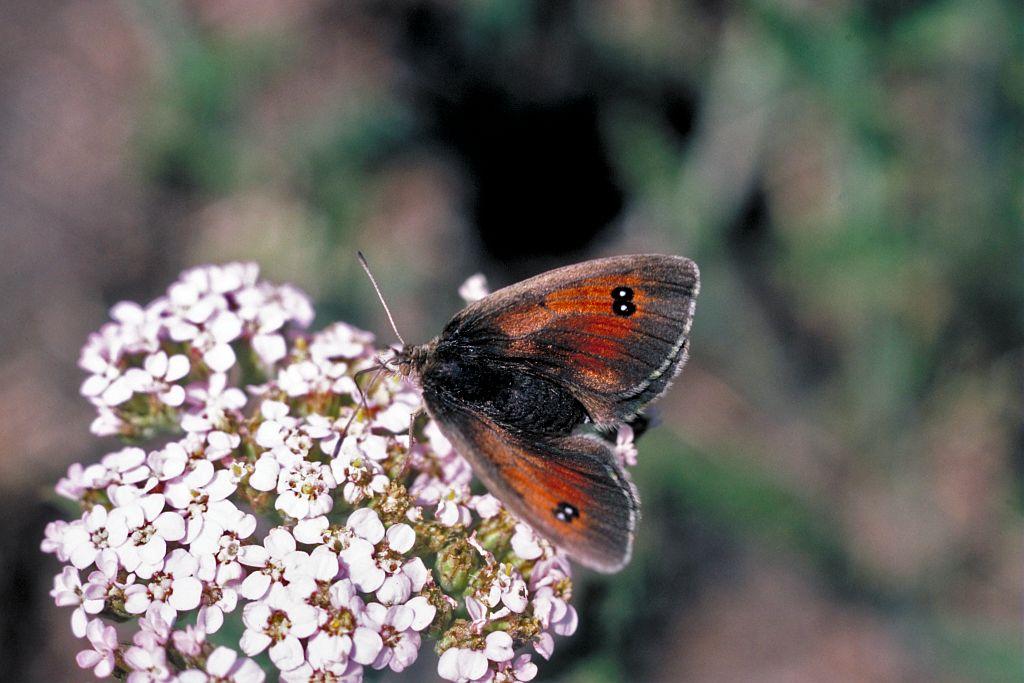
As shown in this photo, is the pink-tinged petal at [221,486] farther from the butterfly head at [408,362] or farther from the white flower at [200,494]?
the butterfly head at [408,362]

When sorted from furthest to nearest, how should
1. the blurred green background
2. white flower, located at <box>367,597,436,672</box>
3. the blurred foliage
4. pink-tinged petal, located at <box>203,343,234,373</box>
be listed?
the blurred green background, the blurred foliage, pink-tinged petal, located at <box>203,343,234,373</box>, white flower, located at <box>367,597,436,672</box>

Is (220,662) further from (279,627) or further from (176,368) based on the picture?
(176,368)

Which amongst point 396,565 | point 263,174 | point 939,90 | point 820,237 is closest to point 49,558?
point 263,174

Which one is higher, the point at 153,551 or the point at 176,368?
the point at 176,368

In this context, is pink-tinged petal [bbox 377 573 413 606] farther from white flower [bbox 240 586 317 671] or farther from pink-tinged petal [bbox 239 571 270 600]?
pink-tinged petal [bbox 239 571 270 600]

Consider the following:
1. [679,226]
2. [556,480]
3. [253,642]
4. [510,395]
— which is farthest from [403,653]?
[679,226]

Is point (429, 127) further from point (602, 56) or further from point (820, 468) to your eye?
point (820, 468)

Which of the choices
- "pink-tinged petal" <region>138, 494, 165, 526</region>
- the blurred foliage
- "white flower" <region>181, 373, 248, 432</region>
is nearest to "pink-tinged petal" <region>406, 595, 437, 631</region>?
"pink-tinged petal" <region>138, 494, 165, 526</region>

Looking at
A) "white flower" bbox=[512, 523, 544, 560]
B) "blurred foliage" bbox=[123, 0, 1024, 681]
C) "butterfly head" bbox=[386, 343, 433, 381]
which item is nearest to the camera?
"white flower" bbox=[512, 523, 544, 560]
